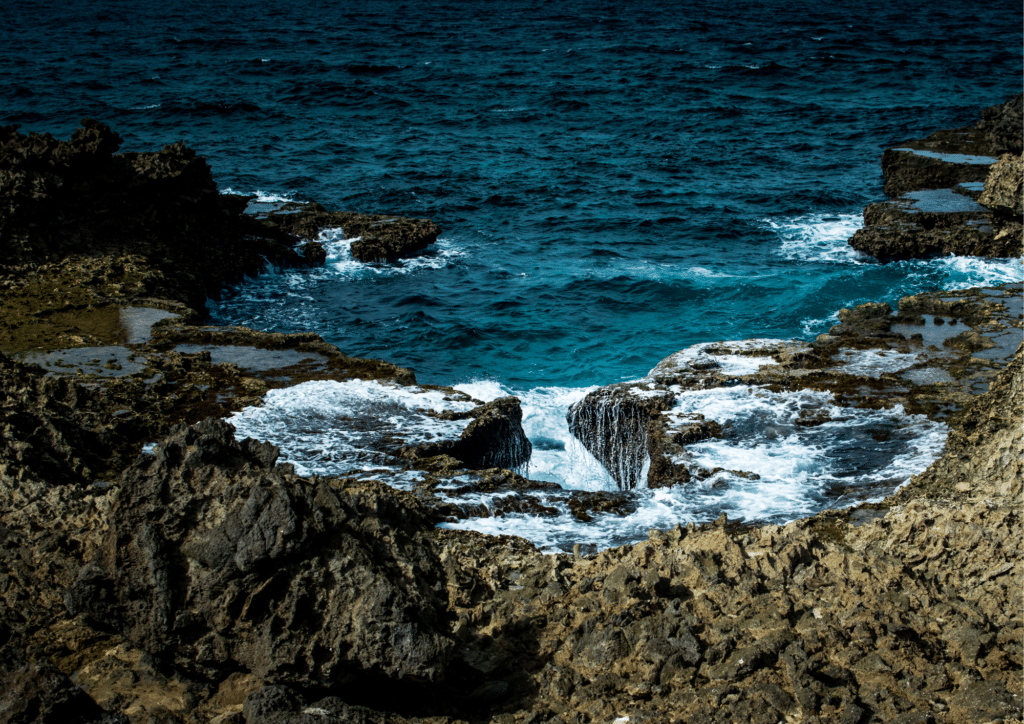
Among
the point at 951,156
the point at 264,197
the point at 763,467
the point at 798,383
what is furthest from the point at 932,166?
the point at 264,197

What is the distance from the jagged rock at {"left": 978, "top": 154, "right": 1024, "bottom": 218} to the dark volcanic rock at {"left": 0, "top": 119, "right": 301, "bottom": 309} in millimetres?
15905

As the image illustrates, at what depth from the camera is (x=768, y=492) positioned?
11945mm

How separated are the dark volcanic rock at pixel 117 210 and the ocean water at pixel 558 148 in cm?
140

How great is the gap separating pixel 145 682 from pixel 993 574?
244 inches

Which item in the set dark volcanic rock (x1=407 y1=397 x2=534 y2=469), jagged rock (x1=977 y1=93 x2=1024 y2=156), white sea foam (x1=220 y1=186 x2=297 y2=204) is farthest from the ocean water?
jagged rock (x1=977 y1=93 x2=1024 y2=156)

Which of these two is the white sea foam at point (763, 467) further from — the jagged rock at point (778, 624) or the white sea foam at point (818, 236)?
the white sea foam at point (818, 236)

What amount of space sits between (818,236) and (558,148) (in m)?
14.5

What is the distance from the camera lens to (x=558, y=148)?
127 ft

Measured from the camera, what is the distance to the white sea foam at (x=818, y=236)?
25.7 meters

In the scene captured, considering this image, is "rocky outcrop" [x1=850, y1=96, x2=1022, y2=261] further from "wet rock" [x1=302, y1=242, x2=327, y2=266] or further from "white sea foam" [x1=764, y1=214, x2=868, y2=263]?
"wet rock" [x1=302, y1=242, x2=327, y2=266]

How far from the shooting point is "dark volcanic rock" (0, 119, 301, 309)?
769 inches

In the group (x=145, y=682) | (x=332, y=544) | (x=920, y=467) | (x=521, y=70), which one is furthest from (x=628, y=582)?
(x=521, y=70)

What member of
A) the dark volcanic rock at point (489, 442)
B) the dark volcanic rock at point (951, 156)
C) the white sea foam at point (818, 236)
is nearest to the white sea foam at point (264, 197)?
the white sea foam at point (818, 236)

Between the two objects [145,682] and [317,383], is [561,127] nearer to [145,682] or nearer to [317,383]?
[317,383]
